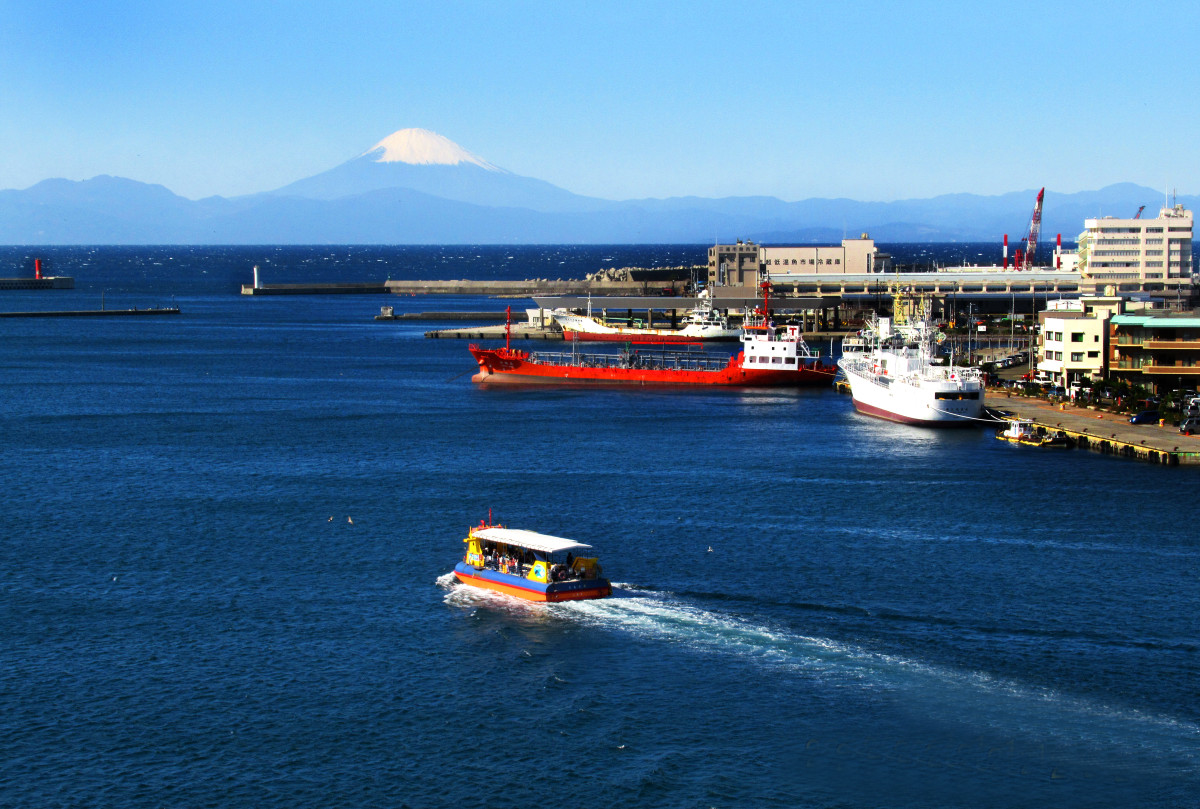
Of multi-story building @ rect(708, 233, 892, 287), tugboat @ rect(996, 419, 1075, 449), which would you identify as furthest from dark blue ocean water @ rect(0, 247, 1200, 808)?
multi-story building @ rect(708, 233, 892, 287)

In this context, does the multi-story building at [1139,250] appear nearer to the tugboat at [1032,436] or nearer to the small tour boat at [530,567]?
the tugboat at [1032,436]

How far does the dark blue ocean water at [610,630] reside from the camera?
74.4 feet

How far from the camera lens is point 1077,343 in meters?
66.2

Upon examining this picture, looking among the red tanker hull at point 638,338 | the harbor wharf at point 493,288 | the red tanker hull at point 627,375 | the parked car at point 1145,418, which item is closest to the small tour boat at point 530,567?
the parked car at point 1145,418

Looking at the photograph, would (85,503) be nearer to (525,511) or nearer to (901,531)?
(525,511)

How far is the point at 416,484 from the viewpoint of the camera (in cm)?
4697

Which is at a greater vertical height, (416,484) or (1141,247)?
(1141,247)

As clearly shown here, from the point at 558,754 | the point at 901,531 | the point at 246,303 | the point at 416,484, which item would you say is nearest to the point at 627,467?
the point at 416,484

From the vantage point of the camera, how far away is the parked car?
57.5 meters

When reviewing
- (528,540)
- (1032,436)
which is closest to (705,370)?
(1032,436)

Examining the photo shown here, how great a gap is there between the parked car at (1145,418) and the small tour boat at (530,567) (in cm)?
3525

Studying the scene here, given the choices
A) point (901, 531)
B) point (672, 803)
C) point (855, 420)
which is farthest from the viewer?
point (855, 420)

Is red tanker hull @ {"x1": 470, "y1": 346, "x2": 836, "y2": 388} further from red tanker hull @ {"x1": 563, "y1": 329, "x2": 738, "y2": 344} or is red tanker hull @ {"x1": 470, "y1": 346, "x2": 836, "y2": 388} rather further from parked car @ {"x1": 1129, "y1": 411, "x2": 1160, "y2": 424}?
parked car @ {"x1": 1129, "y1": 411, "x2": 1160, "y2": 424}

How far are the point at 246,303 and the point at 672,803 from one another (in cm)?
15629
